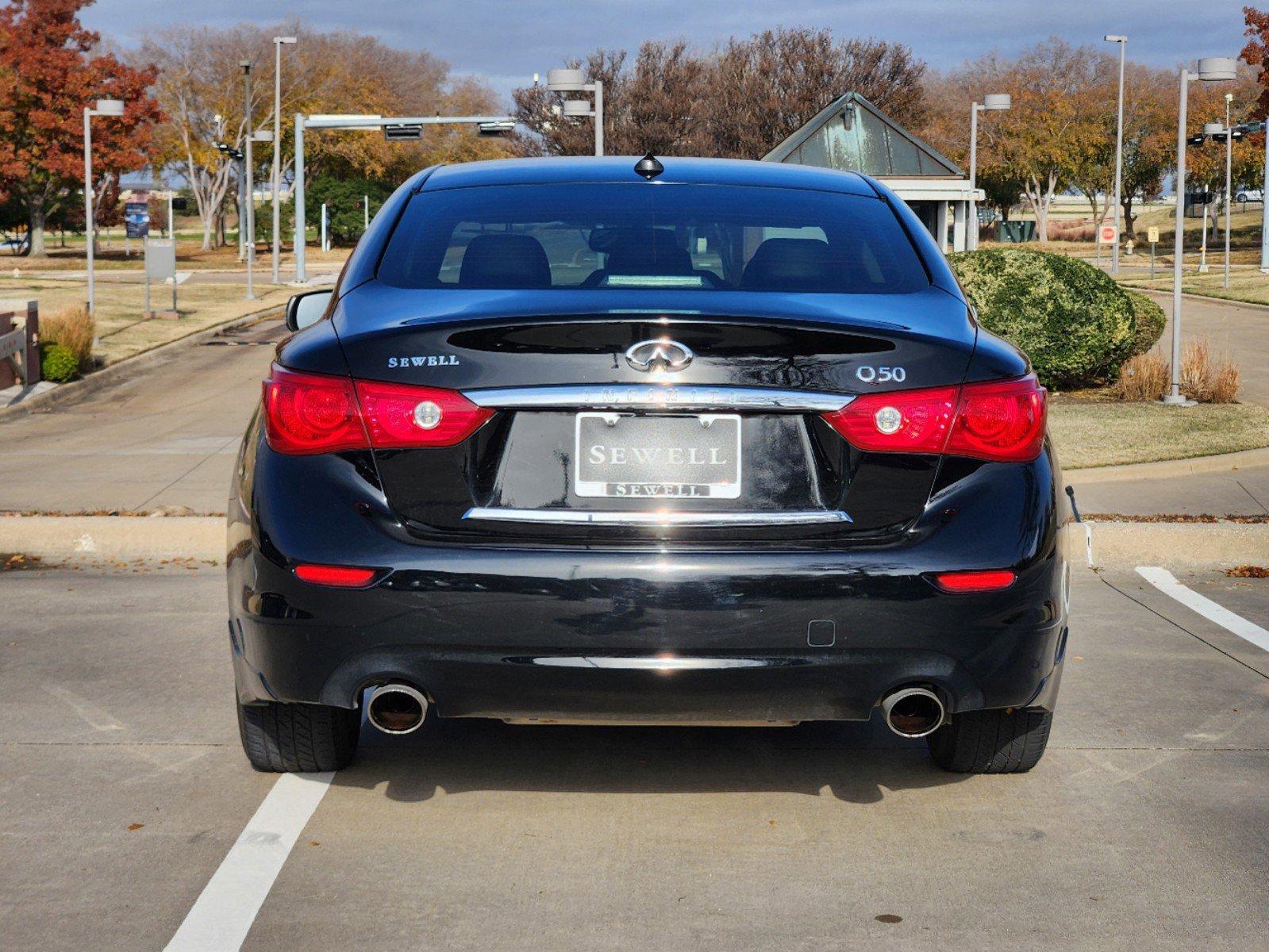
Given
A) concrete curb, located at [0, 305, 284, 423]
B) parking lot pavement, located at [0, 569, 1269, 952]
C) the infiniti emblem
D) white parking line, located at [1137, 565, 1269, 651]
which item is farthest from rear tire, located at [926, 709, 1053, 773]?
concrete curb, located at [0, 305, 284, 423]

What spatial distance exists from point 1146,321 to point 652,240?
14.5 m

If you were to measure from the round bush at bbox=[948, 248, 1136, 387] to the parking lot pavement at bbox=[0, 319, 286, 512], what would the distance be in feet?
24.4

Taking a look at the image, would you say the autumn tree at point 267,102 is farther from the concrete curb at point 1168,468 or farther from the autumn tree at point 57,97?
the concrete curb at point 1168,468

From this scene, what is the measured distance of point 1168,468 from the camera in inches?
442

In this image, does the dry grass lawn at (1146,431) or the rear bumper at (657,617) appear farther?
the dry grass lawn at (1146,431)

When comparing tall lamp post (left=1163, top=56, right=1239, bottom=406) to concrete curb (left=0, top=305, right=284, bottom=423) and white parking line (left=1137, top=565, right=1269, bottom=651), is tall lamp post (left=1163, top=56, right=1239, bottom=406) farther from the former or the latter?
concrete curb (left=0, top=305, right=284, bottom=423)

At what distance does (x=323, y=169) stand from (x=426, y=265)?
284ft

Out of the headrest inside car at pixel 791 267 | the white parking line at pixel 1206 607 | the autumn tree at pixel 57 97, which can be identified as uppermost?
the autumn tree at pixel 57 97

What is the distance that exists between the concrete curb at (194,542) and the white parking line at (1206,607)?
0.52 feet

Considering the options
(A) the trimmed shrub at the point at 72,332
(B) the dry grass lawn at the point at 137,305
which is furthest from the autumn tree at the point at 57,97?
(A) the trimmed shrub at the point at 72,332

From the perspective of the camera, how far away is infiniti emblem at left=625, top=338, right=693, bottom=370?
3844 millimetres

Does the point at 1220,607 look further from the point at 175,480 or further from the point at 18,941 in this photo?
the point at 175,480

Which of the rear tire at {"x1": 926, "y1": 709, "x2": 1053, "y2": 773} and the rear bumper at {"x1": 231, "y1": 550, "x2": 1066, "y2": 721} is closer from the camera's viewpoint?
the rear bumper at {"x1": 231, "y1": 550, "x2": 1066, "y2": 721}

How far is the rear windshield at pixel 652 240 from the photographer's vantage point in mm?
4410
